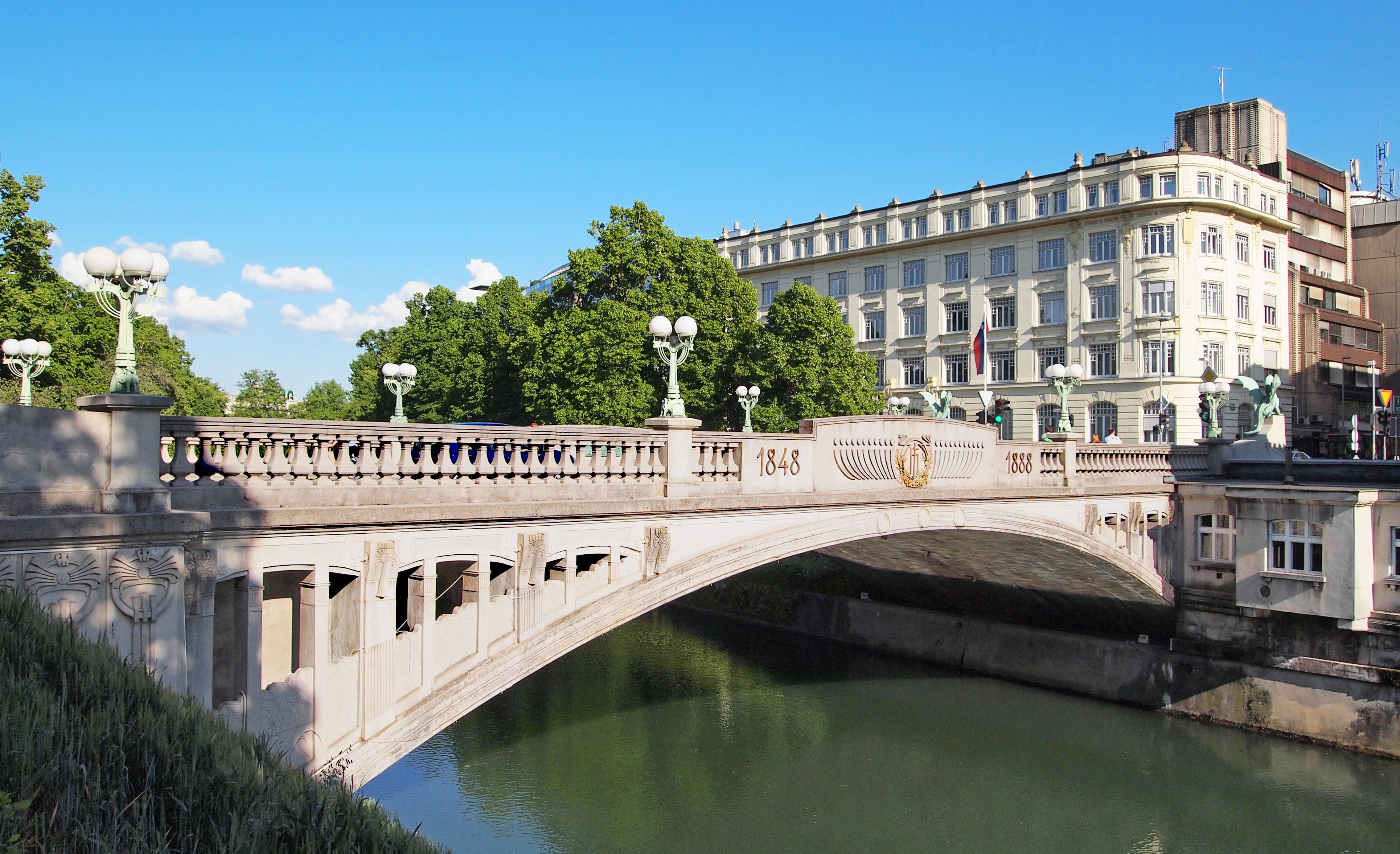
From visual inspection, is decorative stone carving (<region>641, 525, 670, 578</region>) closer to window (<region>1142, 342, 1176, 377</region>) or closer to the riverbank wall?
the riverbank wall

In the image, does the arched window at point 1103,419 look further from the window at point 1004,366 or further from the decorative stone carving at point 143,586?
the decorative stone carving at point 143,586

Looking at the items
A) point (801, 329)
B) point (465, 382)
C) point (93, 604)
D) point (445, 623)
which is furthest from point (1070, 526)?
point (465, 382)

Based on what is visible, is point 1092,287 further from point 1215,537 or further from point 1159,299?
point 1215,537

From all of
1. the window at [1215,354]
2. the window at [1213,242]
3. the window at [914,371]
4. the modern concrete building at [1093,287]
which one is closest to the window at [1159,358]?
the modern concrete building at [1093,287]

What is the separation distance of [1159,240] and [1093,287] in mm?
3550

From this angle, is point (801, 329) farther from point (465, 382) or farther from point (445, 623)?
point (445, 623)

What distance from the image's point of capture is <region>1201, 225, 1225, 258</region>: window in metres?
47.4

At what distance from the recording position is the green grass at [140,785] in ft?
14.6

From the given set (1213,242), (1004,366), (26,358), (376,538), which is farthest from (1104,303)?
(376,538)

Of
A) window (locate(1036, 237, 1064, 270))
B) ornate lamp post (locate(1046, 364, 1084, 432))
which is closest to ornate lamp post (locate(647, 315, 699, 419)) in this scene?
ornate lamp post (locate(1046, 364, 1084, 432))

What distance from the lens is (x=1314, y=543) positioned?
21.4 meters

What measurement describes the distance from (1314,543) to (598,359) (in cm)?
2348

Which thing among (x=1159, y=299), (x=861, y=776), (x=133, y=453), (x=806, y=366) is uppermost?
(x=1159, y=299)

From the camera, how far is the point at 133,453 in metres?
9.09
